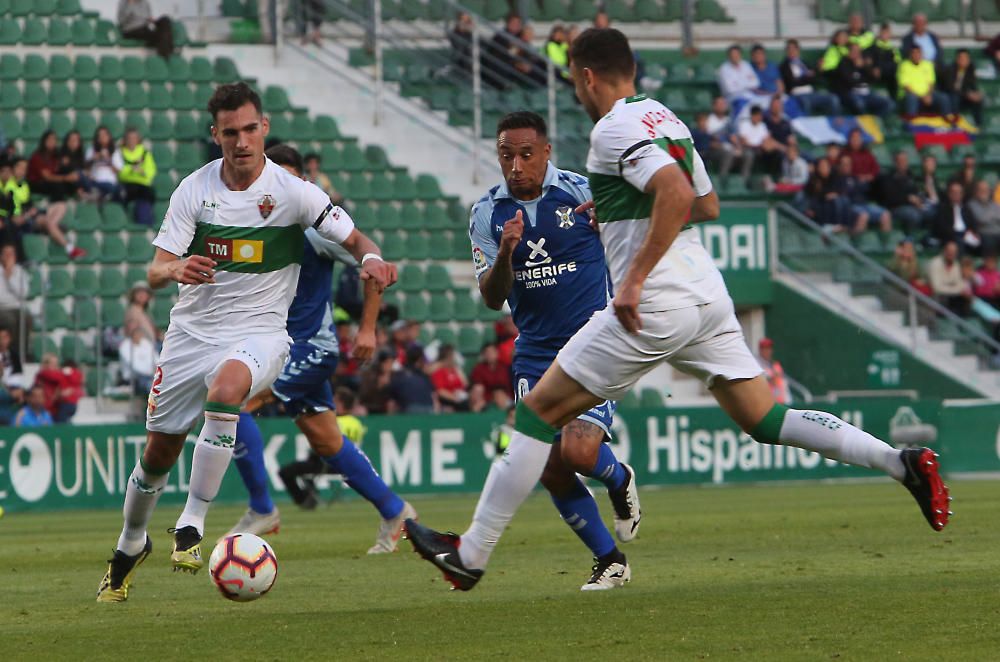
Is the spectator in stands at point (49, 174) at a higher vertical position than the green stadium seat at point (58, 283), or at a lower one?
higher

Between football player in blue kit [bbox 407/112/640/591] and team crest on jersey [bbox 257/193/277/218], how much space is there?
102 centimetres

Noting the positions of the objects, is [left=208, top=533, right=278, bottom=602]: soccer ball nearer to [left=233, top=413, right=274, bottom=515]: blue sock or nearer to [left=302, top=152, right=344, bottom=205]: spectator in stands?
[left=233, top=413, right=274, bottom=515]: blue sock

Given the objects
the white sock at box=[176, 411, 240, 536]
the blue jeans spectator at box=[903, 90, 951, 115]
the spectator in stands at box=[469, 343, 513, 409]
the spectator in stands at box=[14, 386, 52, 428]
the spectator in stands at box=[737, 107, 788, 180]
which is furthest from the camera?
the blue jeans spectator at box=[903, 90, 951, 115]

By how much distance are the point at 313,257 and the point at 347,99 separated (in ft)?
53.5

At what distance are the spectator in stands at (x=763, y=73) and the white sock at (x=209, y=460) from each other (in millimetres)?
20689

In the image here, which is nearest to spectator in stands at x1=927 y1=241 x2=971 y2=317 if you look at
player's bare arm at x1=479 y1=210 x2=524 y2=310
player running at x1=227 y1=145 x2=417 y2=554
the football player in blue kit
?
player running at x1=227 y1=145 x2=417 y2=554

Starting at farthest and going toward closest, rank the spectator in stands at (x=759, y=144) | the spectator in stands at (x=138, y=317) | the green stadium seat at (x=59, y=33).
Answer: the spectator in stands at (x=759, y=144), the green stadium seat at (x=59, y=33), the spectator in stands at (x=138, y=317)

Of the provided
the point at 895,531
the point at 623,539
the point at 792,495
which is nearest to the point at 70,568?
the point at 623,539

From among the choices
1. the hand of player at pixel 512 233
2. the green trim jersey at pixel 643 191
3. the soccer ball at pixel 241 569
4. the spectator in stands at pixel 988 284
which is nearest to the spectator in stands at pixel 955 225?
the spectator in stands at pixel 988 284

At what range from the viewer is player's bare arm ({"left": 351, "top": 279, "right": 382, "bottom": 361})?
353 inches

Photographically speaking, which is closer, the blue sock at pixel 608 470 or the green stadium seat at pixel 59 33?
the blue sock at pixel 608 470

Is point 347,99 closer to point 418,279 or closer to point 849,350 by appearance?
point 418,279

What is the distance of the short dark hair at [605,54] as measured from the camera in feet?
23.3

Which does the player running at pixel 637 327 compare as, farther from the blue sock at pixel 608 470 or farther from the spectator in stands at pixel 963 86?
the spectator in stands at pixel 963 86
